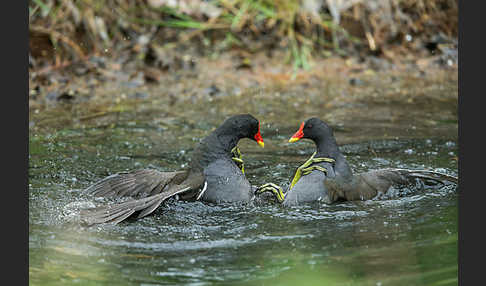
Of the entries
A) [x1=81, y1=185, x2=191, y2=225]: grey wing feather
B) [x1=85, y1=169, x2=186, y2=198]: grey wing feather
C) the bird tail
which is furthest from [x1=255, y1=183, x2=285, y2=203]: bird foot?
the bird tail

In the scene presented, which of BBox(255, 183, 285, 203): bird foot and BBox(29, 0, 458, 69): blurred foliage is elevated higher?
BBox(29, 0, 458, 69): blurred foliage

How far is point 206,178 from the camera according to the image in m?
5.46

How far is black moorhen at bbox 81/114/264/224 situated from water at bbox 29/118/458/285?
114mm

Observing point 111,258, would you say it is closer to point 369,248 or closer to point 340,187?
point 369,248

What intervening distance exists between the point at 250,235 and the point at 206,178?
1002 mm

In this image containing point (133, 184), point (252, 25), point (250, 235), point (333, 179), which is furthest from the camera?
point (252, 25)

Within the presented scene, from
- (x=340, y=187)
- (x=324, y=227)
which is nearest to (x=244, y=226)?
(x=324, y=227)

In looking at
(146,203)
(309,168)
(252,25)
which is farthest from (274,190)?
(252,25)

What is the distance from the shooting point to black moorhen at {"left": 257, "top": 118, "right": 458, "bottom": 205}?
5281 mm

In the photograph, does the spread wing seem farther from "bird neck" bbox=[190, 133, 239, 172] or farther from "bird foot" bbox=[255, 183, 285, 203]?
"bird neck" bbox=[190, 133, 239, 172]

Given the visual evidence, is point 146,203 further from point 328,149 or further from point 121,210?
point 328,149

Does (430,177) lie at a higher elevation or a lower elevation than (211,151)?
lower

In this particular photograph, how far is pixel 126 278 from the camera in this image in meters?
3.82

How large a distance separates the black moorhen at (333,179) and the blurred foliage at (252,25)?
4.42 metres
